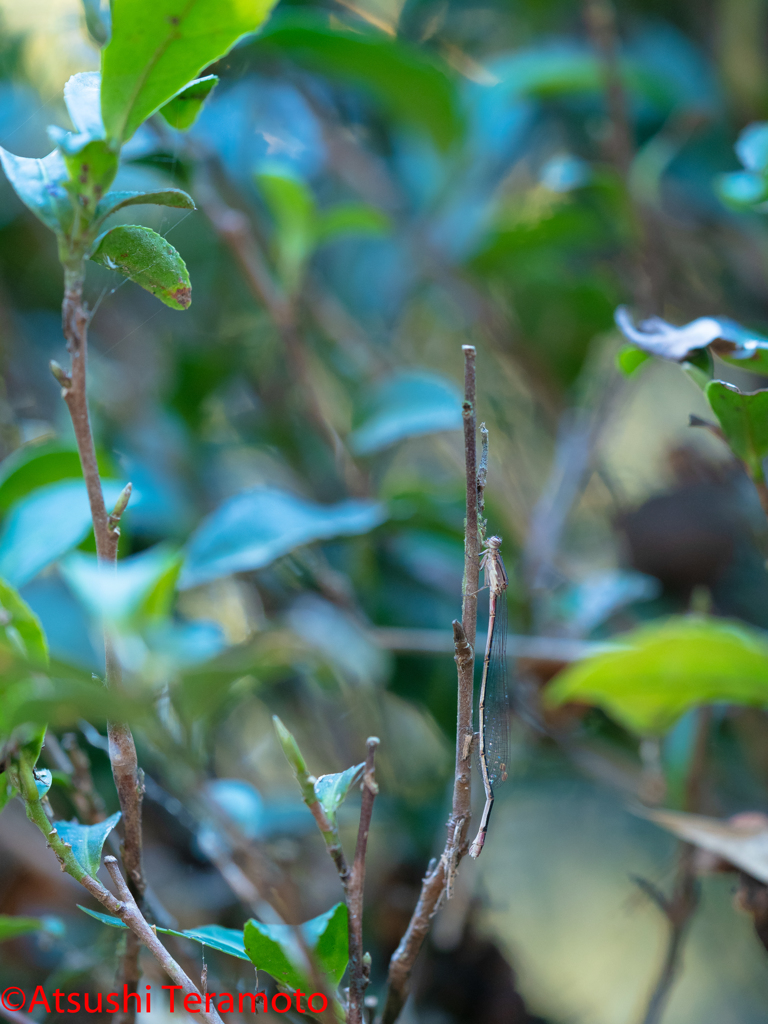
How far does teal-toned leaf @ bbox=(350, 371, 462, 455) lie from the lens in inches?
27.5

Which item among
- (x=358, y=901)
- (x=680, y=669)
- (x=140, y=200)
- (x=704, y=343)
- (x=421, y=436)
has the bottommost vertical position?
(x=421, y=436)

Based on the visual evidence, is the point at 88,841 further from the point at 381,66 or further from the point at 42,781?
the point at 381,66

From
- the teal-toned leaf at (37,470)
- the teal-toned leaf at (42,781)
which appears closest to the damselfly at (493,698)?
the teal-toned leaf at (42,781)

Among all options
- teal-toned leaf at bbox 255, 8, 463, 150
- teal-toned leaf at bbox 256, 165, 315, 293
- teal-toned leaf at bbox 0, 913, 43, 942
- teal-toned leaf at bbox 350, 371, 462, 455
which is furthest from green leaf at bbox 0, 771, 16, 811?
teal-toned leaf at bbox 255, 8, 463, 150

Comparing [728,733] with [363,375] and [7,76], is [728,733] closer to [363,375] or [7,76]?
[363,375]

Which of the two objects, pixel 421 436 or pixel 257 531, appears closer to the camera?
pixel 257 531

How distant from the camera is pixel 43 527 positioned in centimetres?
49

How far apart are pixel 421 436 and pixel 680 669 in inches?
23.3

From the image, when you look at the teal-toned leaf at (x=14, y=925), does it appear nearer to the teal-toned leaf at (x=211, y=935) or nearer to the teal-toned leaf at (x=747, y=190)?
the teal-toned leaf at (x=211, y=935)

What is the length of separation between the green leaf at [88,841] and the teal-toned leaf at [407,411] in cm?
44

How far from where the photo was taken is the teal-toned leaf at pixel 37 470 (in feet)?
1.86

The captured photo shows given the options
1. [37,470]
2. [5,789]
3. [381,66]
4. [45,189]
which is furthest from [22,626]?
[381,66]

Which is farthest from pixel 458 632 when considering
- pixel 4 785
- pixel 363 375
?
pixel 363 375

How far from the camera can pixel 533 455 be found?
1.29 metres
